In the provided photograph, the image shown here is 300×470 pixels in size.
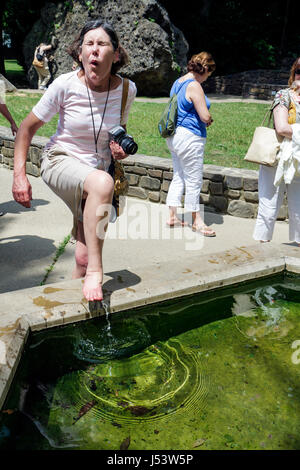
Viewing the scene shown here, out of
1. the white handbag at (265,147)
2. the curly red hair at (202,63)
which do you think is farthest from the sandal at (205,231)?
the curly red hair at (202,63)

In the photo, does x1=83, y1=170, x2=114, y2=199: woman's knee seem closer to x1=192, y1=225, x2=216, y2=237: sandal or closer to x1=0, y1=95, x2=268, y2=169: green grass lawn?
x1=192, y1=225, x2=216, y2=237: sandal

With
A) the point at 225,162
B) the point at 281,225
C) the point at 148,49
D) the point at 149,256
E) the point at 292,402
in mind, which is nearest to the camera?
the point at 292,402

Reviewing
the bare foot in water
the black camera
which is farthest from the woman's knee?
the bare foot in water

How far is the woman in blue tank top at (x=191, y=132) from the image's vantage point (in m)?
4.66

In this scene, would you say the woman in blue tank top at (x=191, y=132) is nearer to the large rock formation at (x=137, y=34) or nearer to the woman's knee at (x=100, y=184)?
the woman's knee at (x=100, y=184)

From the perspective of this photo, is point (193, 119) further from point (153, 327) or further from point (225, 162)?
point (153, 327)

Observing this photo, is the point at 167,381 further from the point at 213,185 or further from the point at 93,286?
the point at 213,185

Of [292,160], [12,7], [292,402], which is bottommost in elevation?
[292,402]

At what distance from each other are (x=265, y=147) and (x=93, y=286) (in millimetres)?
2182

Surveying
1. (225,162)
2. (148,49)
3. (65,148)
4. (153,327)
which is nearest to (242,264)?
(153,327)

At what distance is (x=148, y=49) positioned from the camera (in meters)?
15.1

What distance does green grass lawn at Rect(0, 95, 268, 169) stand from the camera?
7570mm

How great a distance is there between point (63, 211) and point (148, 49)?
11.0m

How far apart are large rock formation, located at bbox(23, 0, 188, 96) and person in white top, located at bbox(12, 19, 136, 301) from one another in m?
13.3
